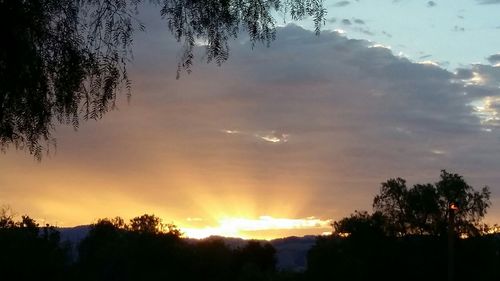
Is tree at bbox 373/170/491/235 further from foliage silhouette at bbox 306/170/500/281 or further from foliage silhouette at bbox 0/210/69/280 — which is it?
foliage silhouette at bbox 0/210/69/280

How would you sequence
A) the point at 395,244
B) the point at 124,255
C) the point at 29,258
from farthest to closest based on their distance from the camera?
1. the point at 124,255
2. the point at 395,244
3. the point at 29,258

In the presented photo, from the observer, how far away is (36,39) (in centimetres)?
992

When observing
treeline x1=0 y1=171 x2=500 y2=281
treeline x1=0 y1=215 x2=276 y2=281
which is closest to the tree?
treeline x1=0 y1=171 x2=500 y2=281

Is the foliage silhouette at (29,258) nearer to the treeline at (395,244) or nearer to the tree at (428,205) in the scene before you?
the treeline at (395,244)

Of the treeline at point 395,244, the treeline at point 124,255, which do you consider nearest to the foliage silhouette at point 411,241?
the treeline at point 395,244

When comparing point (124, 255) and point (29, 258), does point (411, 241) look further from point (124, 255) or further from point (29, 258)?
point (124, 255)

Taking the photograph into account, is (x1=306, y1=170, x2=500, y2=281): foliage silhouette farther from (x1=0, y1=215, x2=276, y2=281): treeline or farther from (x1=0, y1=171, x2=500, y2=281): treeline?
(x1=0, y1=215, x2=276, y2=281): treeline

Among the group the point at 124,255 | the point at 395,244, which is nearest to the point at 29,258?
the point at 395,244

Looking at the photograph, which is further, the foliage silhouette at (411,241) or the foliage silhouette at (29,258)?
the foliage silhouette at (411,241)

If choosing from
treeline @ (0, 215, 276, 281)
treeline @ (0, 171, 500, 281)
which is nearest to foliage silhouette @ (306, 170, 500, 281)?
treeline @ (0, 171, 500, 281)

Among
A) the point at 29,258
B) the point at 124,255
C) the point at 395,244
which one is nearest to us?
the point at 29,258

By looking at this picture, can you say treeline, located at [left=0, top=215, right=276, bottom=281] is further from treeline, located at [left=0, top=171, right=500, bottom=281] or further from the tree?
the tree

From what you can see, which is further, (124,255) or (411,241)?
(124,255)

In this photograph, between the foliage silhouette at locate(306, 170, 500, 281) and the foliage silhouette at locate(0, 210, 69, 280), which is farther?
the foliage silhouette at locate(306, 170, 500, 281)
